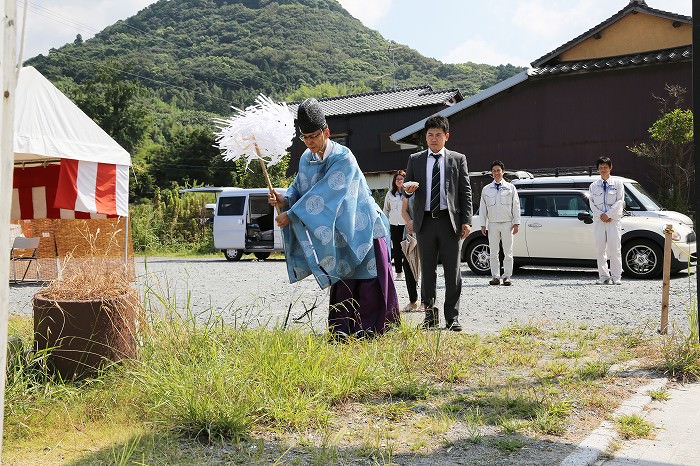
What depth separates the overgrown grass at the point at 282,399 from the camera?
3.45 m

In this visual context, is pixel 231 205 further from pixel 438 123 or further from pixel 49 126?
pixel 438 123

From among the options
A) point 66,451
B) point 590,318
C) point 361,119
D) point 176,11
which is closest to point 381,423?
point 66,451

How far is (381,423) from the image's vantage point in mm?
3814

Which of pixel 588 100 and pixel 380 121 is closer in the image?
pixel 588 100

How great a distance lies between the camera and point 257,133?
5.01m

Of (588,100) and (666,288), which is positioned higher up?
(588,100)

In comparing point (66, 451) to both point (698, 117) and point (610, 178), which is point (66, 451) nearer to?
point (698, 117)

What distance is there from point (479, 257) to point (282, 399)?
9720 millimetres

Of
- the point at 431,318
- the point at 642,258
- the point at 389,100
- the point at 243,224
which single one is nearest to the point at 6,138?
the point at 431,318

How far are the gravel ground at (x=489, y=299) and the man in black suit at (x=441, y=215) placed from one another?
531 millimetres

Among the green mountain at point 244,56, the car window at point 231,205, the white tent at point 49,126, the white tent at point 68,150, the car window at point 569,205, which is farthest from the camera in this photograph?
the green mountain at point 244,56

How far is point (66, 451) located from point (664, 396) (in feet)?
11.2

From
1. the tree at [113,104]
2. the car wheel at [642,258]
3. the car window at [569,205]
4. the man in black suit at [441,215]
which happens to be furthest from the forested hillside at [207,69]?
the man in black suit at [441,215]

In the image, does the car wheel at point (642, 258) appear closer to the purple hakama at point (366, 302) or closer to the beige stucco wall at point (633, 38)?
the purple hakama at point (366, 302)
